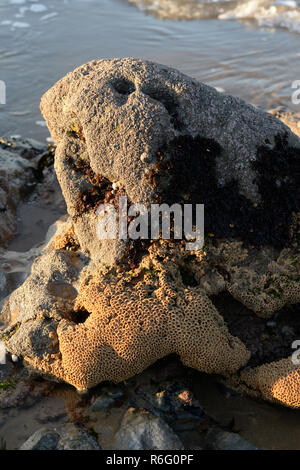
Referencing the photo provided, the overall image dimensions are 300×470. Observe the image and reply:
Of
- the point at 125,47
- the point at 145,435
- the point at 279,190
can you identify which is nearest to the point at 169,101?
the point at 279,190

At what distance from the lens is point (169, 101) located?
3.65m

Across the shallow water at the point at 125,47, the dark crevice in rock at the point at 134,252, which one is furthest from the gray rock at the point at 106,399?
the shallow water at the point at 125,47

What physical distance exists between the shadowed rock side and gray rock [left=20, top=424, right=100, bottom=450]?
0.39 metres

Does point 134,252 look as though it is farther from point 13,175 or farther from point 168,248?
point 13,175

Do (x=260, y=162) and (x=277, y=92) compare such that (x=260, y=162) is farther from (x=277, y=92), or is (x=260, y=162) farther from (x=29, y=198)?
(x=277, y=92)

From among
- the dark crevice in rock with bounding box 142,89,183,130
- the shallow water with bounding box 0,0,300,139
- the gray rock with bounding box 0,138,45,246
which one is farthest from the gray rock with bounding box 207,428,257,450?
the shallow water with bounding box 0,0,300,139

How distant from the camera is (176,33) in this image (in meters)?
10.5

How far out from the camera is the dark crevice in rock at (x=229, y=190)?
3574 mm

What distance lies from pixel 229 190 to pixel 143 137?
0.86 metres

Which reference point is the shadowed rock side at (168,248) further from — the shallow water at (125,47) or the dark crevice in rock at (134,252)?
the shallow water at (125,47)

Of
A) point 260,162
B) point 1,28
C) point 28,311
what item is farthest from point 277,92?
point 1,28

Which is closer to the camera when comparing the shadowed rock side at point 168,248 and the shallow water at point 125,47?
the shadowed rock side at point 168,248

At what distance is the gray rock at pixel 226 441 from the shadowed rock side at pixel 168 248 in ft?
1.53

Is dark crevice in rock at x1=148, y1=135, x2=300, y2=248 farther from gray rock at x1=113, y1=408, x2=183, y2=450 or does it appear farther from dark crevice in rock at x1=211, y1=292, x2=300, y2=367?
gray rock at x1=113, y1=408, x2=183, y2=450
